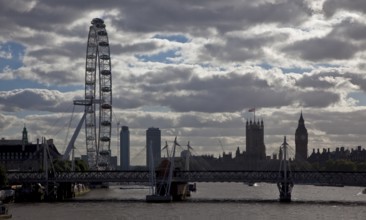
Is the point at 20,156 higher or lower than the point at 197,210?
higher

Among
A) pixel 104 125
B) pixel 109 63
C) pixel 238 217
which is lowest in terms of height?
pixel 238 217

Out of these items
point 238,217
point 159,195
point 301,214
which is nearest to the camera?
point 238,217

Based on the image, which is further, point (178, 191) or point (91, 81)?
point (91, 81)

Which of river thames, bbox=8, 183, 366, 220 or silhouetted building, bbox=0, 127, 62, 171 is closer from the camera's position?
river thames, bbox=8, 183, 366, 220

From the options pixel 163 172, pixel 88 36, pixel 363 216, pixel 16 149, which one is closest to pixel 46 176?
pixel 163 172

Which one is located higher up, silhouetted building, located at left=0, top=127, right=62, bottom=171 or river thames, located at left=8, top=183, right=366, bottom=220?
silhouetted building, located at left=0, top=127, right=62, bottom=171

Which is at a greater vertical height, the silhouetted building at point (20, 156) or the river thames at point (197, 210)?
the silhouetted building at point (20, 156)

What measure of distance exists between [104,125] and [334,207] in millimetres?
57188

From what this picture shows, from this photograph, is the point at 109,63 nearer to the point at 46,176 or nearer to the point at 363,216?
the point at 46,176

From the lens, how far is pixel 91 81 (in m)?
136

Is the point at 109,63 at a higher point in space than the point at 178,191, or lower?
higher

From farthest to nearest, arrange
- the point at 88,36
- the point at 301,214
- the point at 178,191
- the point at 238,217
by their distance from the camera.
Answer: the point at 88,36 → the point at 178,191 → the point at 301,214 → the point at 238,217

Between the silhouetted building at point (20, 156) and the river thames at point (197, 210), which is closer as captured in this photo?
the river thames at point (197, 210)

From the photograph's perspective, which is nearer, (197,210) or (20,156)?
(197,210)
